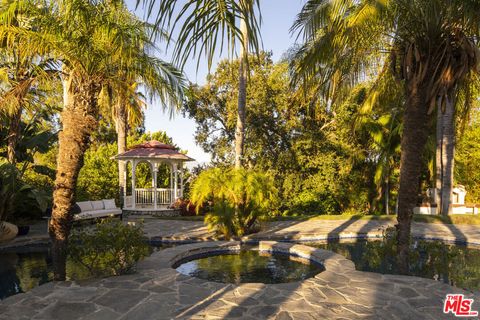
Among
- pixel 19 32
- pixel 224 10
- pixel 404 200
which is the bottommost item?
pixel 404 200

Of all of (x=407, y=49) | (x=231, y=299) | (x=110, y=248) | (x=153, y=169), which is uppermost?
(x=407, y=49)

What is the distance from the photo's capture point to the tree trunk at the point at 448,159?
607 inches

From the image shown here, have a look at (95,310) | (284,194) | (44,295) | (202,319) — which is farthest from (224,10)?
(284,194)

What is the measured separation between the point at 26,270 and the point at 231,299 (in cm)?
526

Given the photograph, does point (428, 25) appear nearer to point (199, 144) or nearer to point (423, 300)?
point (423, 300)

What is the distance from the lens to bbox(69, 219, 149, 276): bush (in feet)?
22.1

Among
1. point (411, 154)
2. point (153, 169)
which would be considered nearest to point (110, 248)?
point (411, 154)

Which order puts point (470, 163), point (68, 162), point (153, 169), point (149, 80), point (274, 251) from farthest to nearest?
point (470, 163), point (153, 169), point (274, 251), point (149, 80), point (68, 162)

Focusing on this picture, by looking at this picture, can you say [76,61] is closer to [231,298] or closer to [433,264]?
[231,298]

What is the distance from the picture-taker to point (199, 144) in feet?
75.8

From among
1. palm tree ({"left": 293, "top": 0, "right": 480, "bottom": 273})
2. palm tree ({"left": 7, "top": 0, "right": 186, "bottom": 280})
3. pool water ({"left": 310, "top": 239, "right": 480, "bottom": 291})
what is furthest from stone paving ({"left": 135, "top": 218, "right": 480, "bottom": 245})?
palm tree ({"left": 7, "top": 0, "right": 186, "bottom": 280})

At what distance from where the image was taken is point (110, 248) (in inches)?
269

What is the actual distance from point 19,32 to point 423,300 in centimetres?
797

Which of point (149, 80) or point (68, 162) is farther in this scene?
point (149, 80)
